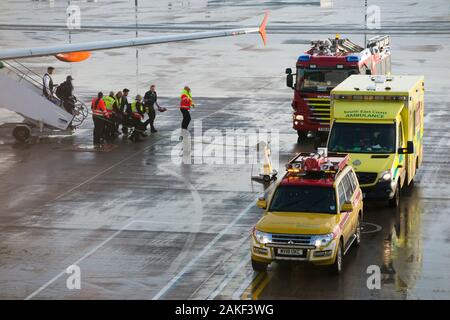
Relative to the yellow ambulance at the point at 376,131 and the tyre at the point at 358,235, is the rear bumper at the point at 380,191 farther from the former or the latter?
the tyre at the point at 358,235

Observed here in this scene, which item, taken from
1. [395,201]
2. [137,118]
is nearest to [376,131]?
[395,201]

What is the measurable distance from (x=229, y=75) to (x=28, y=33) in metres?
21.4

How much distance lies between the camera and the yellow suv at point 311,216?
21969 mm

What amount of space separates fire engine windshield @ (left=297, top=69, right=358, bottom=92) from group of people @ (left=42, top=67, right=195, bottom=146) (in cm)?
403

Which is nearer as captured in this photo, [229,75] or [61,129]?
[61,129]

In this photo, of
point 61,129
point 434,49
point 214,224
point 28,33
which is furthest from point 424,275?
point 28,33

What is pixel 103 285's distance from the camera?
21.9m

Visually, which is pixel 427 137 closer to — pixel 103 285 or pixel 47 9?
pixel 103 285

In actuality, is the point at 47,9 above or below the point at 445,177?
above

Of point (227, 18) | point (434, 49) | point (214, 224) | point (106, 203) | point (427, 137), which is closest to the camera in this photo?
point (214, 224)

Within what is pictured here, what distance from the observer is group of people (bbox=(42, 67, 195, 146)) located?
3759 cm

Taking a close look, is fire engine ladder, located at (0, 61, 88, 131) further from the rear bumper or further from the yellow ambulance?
the rear bumper

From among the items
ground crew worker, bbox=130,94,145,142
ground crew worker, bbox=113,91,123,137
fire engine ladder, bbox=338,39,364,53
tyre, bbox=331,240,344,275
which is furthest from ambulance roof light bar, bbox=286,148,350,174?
fire engine ladder, bbox=338,39,364,53

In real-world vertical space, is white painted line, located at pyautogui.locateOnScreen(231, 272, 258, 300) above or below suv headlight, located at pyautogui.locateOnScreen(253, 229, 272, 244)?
below
